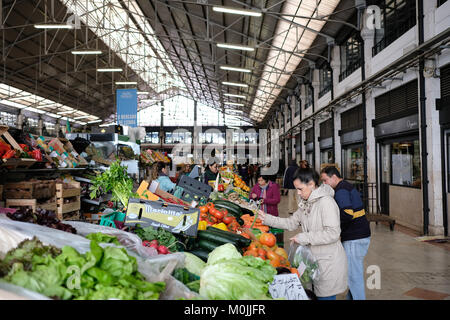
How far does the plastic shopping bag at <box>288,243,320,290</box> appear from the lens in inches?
94.1

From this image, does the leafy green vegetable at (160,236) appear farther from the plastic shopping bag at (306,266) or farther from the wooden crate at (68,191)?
the wooden crate at (68,191)

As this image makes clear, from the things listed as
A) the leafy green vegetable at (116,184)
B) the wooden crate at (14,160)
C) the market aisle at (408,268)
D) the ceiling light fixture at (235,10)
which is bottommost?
the market aisle at (408,268)

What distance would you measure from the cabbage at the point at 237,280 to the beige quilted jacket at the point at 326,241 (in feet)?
3.13

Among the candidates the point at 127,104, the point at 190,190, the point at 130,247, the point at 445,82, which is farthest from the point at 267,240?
the point at 127,104

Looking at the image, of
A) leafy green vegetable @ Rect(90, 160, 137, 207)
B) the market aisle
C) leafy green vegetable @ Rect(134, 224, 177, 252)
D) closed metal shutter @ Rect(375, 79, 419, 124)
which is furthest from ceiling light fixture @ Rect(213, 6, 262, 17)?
leafy green vegetable @ Rect(134, 224, 177, 252)

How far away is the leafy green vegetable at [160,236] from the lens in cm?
250

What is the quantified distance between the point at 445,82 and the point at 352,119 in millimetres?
5366

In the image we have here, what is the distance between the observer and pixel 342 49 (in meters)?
13.3

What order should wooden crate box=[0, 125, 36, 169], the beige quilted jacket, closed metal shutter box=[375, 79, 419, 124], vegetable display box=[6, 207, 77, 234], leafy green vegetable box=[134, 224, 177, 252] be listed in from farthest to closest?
closed metal shutter box=[375, 79, 419, 124], wooden crate box=[0, 125, 36, 169], the beige quilted jacket, leafy green vegetable box=[134, 224, 177, 252], vegetable display box=[6, 207, 77, 234]

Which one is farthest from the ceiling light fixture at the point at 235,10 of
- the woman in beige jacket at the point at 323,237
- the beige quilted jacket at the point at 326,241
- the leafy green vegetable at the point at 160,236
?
the leafy green vegetable at the point at 160,236

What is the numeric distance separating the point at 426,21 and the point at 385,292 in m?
6.04

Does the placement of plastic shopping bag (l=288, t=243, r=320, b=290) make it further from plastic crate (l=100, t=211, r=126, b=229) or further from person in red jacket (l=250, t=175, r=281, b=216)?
person in red jacket (l=250, t=175, r=281, b=216)

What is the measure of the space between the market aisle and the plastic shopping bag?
1.52 m
